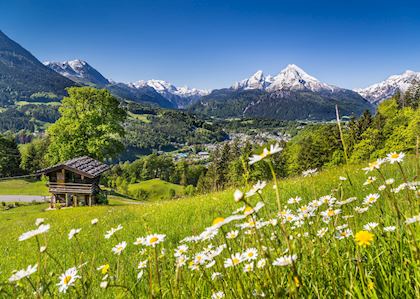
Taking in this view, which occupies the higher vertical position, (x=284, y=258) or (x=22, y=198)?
(x=284, y=258)

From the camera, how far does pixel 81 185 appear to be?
33719 millimetres

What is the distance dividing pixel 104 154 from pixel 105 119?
3.74m

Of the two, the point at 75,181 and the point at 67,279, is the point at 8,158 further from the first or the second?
the point at 67,279

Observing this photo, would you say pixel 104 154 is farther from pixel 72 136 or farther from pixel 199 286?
pixel 199 286

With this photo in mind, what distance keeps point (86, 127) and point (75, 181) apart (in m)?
5.64

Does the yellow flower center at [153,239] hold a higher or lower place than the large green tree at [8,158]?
higher

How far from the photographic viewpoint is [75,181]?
34500 mm

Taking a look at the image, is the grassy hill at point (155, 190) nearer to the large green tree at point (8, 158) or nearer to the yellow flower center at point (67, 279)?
the large green tree at point (8, 158)

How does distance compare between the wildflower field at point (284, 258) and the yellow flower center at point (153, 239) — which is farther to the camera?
A: the yellow flower center at point (153, 239)

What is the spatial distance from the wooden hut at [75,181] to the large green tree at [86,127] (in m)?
1.63

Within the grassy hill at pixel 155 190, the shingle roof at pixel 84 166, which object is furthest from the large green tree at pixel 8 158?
the shingle roof at pixel 84 166

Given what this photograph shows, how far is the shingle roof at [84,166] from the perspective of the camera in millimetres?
31922

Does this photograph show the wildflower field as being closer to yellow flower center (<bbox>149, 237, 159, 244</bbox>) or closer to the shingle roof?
yellow flower center (<bbox>149, 237, 159, 244</bbox>)

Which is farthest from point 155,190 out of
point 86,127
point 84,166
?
point 84,166
